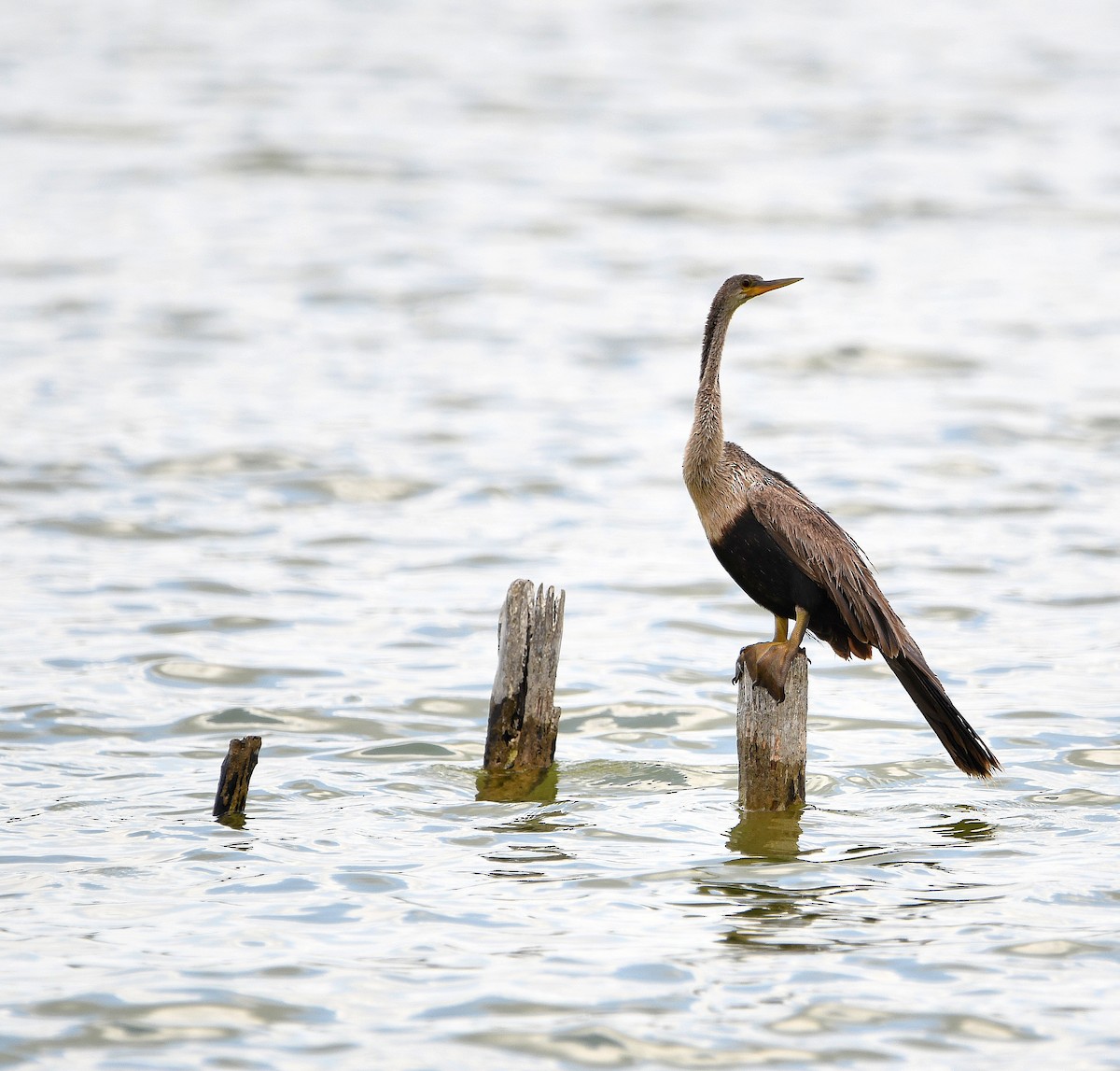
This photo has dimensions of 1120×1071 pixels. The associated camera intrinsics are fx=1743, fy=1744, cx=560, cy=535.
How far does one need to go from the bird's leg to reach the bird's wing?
26 cm

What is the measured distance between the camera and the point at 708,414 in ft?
30.7

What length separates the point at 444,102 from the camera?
140 ft

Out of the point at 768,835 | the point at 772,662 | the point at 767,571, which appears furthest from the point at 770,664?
the point at 768,835

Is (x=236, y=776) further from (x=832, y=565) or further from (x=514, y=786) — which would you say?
(x=832, y=565)

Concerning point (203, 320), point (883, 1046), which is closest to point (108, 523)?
point (203, 320)

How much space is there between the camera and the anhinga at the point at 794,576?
8.87 meters

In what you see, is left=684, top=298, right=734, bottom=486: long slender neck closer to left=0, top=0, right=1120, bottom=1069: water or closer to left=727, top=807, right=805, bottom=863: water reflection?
left=727, top=807, right=805, bottom=863: water reflection

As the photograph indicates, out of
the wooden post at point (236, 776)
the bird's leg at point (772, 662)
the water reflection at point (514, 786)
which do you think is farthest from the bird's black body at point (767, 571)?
the wooden post at point (236, 776)

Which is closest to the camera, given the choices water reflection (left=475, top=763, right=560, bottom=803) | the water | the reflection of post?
the water

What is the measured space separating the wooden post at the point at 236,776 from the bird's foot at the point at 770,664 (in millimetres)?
2565

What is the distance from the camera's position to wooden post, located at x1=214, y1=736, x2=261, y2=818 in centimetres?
916

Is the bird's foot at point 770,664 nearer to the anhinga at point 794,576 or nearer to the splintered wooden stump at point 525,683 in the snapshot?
the anhinga at point 794,576

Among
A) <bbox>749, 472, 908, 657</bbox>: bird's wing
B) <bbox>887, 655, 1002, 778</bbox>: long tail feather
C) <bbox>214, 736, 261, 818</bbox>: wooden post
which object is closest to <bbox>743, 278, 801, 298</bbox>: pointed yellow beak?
<bbox>749, 472, 908, 657</bbox>: bird's wing

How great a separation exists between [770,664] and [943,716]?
100cm
